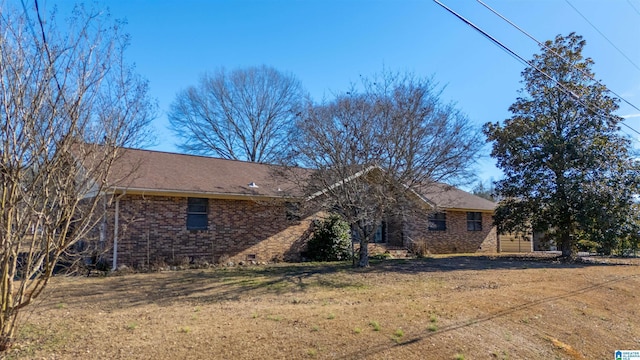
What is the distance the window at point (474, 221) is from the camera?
22219 mm

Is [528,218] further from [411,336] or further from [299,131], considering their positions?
[411,336]

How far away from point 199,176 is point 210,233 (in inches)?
90.7

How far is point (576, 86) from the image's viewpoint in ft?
55.7

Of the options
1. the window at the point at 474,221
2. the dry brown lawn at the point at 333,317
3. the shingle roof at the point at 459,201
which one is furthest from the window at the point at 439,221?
the dry brown lawn at the point at 333,317

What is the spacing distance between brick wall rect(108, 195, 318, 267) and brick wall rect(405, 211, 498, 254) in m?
6.43

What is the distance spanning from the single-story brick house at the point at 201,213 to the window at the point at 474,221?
6522 mm

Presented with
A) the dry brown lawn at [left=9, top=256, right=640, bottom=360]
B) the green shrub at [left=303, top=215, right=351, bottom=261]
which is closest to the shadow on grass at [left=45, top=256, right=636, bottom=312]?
the dry brown lawn at [left=9, top=256, right=640, bottom=360]

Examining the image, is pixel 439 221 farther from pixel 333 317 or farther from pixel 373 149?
pixel 333 317

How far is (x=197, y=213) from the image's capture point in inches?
555

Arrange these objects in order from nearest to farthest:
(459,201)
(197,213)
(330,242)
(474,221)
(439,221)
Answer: (197,213) < (330,242) < (439,221) < (459,201) < (474,221)

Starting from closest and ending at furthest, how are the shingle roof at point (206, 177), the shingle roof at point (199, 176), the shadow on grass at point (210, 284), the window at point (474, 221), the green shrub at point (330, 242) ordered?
1. the shadow on grass at point (210, 284)
2. the shingle roof at point (206, 177)
3. the shingle roof at point (199, 176)
4. the green shrub at point (330, 242)
5. the window at point (474, 221)

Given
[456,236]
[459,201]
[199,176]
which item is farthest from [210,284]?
[459,201]

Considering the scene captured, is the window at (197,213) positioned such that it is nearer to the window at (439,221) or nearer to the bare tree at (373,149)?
the bare tree at (373,149)

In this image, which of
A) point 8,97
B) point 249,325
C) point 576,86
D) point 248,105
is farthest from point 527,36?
point 248,105
